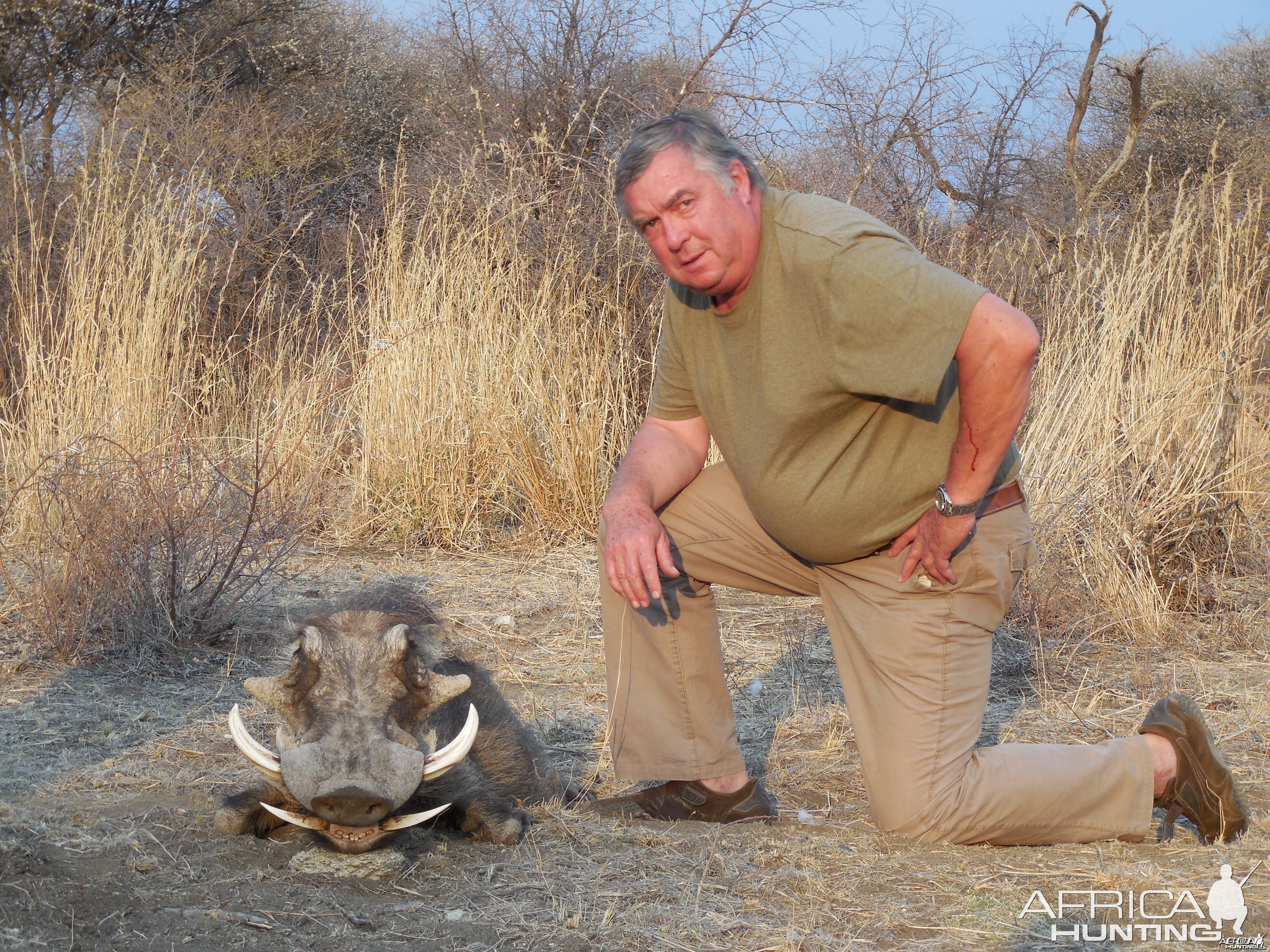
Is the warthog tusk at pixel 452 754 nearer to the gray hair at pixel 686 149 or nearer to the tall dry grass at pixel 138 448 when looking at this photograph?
the gray hair at pixel 686 149

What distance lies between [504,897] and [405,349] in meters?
4.14

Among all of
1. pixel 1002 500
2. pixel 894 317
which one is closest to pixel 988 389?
pixel 894 317

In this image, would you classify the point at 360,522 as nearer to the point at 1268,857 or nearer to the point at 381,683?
the point at 381,683

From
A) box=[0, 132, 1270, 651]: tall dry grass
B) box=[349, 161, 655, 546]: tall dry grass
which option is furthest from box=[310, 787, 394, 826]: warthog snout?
box=[349, 161, 655, 546]: tall dry grass

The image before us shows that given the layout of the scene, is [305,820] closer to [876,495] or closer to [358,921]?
[358,921]

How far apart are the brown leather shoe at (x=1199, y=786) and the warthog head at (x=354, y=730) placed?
1764 millimetres

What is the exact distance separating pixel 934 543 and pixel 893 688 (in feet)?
1.28

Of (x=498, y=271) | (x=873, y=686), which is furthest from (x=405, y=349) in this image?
(x=873, y=686)

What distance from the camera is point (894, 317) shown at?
254 cm

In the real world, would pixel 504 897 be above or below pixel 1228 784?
below

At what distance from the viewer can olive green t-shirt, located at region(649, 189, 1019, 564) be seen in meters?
2.54

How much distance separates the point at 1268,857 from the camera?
2.74m

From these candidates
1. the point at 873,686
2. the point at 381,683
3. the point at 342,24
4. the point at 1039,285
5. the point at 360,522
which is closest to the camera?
the point at 381,683

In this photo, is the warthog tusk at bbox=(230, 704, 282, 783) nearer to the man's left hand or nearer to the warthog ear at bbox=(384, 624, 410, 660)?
the warthog ear at bbox=(384, 624, 410, 660)
